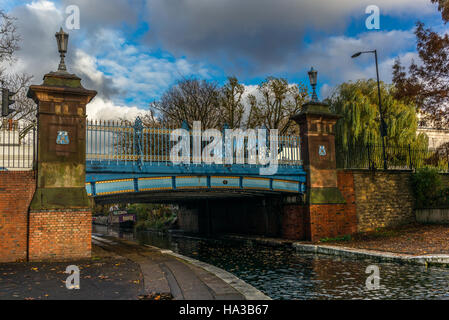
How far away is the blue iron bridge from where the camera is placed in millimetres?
13711

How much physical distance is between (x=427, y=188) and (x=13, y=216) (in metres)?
18.5

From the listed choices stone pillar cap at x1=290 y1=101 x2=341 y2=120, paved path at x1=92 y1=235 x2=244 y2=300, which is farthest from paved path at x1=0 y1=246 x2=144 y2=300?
stone pillar cap at x1=290 y1=101 x2=341 y2=120

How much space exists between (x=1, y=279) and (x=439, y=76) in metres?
20.0

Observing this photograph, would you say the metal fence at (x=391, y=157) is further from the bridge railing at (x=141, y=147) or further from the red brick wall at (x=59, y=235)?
the red brick wall at (x=59, y=235)

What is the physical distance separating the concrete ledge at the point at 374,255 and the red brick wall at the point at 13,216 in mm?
10258

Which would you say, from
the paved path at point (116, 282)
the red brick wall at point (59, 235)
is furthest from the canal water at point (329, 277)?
the red brick wall at point (59, 235)

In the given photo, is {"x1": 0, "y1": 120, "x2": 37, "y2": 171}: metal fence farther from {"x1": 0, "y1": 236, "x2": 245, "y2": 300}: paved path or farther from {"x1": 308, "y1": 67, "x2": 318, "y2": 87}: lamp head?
{"x1": 308, "y1": 67, "x2": 318, "y2": 87}: lamp head

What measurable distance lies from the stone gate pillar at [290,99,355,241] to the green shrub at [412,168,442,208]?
Result: 4.38 meters

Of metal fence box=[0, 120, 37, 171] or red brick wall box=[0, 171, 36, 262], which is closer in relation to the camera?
red brick wall box=[0, 171, 36, 262]

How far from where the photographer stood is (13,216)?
11742 mm

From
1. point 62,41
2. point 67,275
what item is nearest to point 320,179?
point 62,41

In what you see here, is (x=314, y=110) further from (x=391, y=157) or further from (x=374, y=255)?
(x=391, y=157)

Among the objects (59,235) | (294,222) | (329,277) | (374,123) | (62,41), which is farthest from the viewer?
(374,123)

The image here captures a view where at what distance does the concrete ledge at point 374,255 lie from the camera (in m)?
10.8
